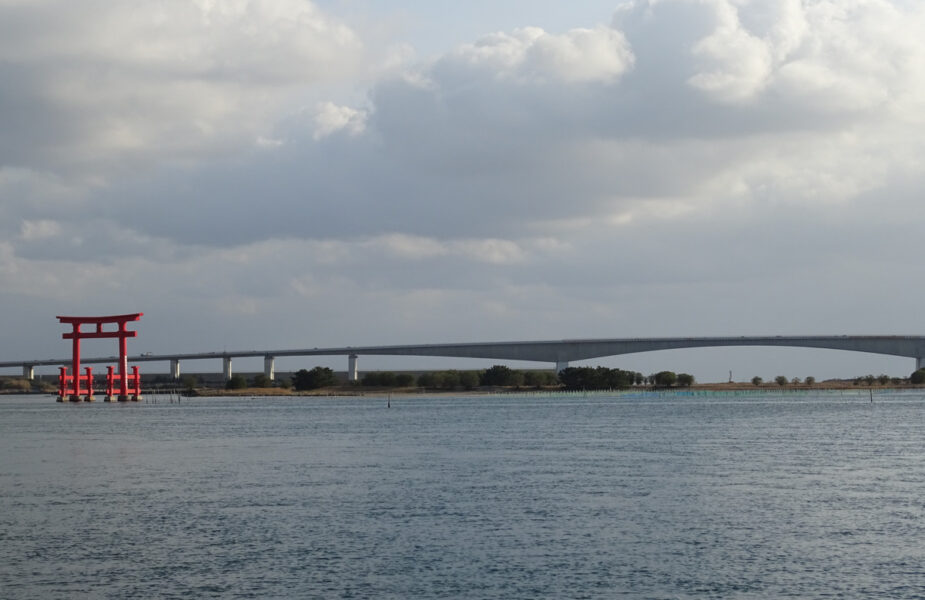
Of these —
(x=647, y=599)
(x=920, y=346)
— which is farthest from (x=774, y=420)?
(x=920, y=346)

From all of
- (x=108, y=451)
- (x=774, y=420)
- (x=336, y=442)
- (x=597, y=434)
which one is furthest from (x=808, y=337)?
(x=108, y=451)

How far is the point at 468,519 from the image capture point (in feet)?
127

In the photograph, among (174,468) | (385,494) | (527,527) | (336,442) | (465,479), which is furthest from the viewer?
(336,442)

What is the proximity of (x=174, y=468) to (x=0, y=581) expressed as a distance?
29458mm

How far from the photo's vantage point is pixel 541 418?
371 ft

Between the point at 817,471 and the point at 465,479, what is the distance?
56.5ft

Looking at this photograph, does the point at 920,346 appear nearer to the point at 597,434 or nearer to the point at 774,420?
the point at 774,420

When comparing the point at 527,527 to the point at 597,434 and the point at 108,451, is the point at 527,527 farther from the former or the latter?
the point at 597,434

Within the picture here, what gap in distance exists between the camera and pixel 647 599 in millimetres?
26922

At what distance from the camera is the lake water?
2897 centimetres

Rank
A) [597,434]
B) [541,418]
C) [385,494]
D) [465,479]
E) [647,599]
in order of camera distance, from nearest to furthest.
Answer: [647,599], [385,494], [465,479], [597,434], [541,418]

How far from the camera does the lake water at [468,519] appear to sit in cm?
2897

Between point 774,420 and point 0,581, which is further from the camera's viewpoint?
point 774,420

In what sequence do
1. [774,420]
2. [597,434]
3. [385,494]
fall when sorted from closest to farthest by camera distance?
[385,494], [597,434], [774,420]
